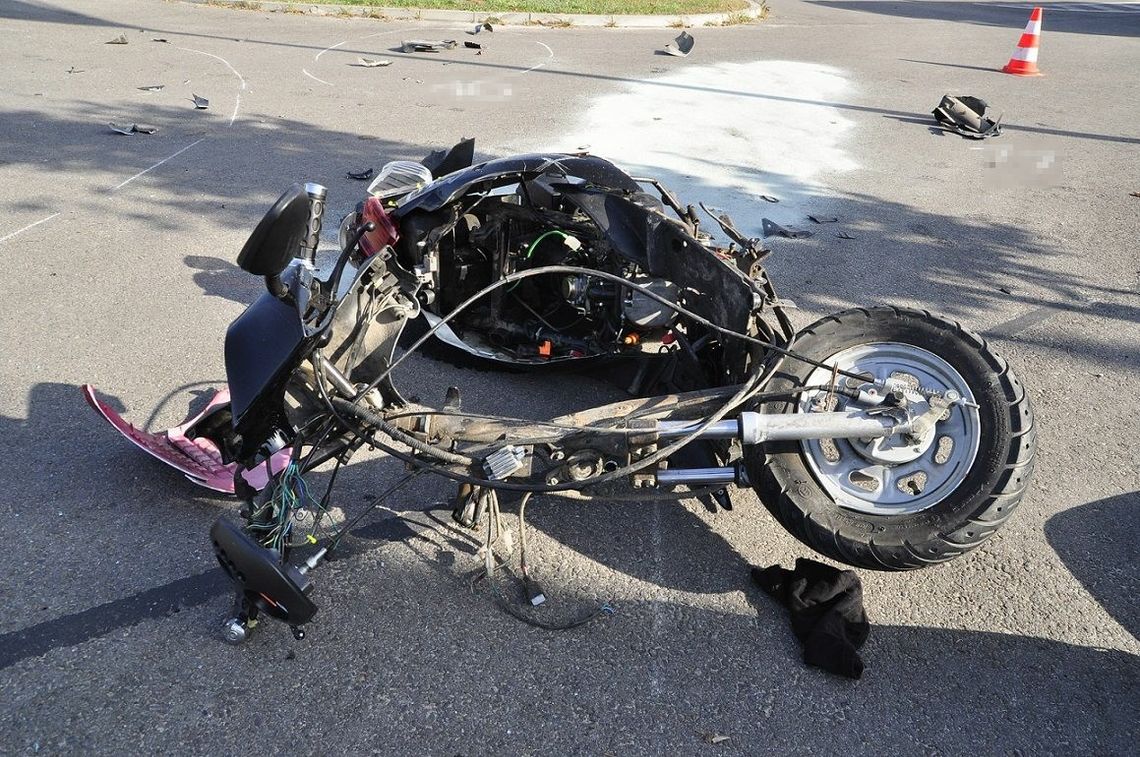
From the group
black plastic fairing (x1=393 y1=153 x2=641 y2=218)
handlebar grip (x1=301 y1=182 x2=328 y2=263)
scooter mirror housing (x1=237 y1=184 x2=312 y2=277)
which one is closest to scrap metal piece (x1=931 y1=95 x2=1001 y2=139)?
black plastic fairing (x1=393 y1=153 x2=641 y2=218)

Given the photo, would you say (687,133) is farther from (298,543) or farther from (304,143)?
(298,543)

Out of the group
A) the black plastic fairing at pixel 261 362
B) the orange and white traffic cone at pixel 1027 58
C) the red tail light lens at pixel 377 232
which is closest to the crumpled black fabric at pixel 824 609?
the black plastic fairing at pixel 261 362

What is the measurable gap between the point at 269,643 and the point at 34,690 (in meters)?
0.71

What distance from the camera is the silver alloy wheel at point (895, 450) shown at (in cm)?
312

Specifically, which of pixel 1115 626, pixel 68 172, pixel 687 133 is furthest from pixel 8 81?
pixel 1115 626

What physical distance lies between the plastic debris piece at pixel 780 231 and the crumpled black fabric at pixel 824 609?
4.00 meters

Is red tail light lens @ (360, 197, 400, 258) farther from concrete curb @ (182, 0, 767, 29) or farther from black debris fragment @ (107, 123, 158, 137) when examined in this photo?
concrete curb @ (182, 0, 767, 29)

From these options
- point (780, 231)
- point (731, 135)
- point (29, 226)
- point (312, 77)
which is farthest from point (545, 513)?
point (312, 77)

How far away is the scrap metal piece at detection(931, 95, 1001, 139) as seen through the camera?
9953 millimetres

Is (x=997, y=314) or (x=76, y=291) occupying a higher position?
(x=76, y=291)

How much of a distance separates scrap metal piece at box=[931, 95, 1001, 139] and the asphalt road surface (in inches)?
11.8

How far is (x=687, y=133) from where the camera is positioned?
9430 millimetres

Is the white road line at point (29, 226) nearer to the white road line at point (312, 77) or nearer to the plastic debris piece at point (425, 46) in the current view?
the white road line at point (312, 77)

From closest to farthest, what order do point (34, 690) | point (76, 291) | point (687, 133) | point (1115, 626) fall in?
1. point (34, 690)
2. point (1115, 626)
3. point (76, 291)
4. point (687, 133)
